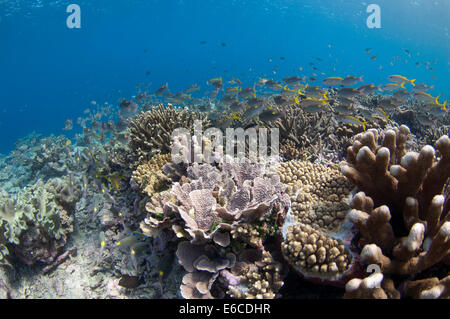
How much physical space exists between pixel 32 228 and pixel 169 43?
11619 cm

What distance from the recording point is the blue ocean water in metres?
52.2

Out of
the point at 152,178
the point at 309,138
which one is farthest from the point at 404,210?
the point at 309,138

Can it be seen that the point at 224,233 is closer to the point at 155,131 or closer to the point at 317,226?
the point at 317,226

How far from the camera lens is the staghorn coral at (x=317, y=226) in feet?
6.75

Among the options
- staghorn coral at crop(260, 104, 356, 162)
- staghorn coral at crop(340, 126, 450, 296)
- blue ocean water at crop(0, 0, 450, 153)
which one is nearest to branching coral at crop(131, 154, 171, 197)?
staghorn coral at crop(260, 104, 356, 162)

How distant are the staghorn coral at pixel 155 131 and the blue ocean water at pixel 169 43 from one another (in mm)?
32405

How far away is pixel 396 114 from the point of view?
25.6ft

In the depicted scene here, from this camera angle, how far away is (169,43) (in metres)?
105

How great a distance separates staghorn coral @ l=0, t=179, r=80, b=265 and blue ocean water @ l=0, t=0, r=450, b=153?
34.1m

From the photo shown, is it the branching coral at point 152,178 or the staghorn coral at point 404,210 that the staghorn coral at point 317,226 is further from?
the branching coral at point 152,178
